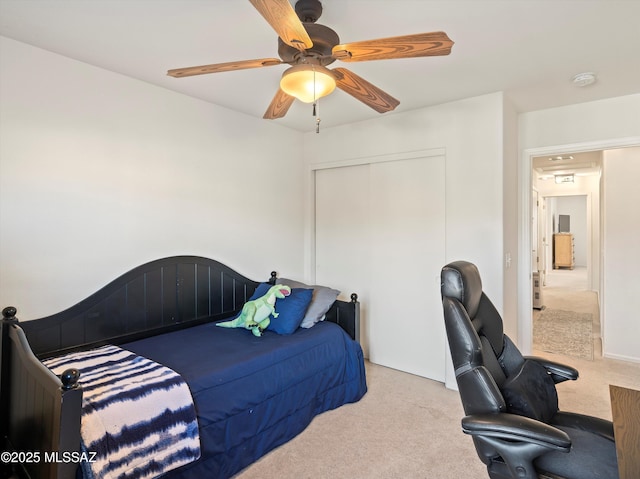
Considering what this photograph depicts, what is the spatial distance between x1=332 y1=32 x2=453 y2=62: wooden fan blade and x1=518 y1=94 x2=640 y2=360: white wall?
2.33 meters

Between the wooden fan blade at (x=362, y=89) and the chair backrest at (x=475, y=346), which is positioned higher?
the wooden fan blade at (x=362, y=89)

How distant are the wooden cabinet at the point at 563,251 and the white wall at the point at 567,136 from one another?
8.17 metres

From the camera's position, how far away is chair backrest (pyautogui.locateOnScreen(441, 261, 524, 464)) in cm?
139

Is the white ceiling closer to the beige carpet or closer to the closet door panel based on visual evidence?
the closet door panel

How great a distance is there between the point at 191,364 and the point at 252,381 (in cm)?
36

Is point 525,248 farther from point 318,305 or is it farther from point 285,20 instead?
point 285,20

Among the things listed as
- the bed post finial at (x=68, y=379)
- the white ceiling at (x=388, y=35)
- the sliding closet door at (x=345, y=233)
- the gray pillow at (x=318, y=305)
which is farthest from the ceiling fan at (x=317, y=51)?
the sliding closet door at (x=345, y=233)

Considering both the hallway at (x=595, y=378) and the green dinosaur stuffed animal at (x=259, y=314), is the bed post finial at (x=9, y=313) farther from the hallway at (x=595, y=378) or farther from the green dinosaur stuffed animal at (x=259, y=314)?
the hallway at (x=595, y=378)

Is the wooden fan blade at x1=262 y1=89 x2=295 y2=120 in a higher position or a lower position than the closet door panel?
higher

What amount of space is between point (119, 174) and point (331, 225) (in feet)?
7.00

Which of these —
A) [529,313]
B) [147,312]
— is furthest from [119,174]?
[529,313]

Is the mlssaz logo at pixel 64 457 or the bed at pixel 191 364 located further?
the bed at pixel 191 364

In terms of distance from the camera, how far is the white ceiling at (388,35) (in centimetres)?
177

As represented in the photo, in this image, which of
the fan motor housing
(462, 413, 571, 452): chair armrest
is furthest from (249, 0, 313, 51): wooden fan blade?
(462, 413, 571, 452): chair armrest
